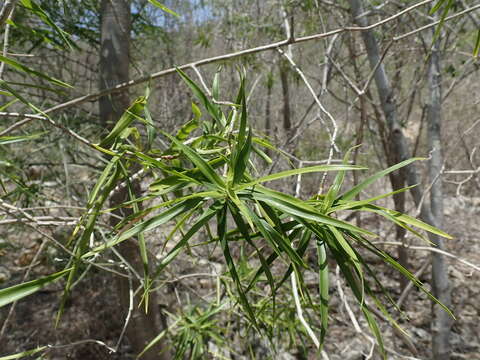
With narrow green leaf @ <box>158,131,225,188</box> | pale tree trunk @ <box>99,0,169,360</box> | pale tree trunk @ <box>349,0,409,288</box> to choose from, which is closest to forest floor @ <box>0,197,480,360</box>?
pale tree trunk @ <box>349,0,409,288</box>

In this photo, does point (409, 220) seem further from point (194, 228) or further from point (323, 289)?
point (194, 228)

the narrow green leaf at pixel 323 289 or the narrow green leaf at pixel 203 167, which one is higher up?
the narrow green leaf at pixel 203 167

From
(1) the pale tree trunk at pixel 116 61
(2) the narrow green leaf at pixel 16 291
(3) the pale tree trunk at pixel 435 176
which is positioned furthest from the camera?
(3) the pale tree trunk at pixel 435 176

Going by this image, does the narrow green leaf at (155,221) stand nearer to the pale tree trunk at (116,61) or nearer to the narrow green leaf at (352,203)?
the narrow green leaf at (352,203)

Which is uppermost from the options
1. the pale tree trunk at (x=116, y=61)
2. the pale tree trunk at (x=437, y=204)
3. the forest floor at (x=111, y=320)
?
the pale tree trunk at (x=116, y=61)

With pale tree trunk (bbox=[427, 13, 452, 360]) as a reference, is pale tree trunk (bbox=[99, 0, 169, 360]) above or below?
above

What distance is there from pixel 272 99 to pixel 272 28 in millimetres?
1370

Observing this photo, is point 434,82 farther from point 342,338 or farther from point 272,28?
point 342,338

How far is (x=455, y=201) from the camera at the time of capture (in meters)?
4.48

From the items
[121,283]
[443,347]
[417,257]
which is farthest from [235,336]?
[417,257]

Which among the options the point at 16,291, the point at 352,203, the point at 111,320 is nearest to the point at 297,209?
the point at 352,203

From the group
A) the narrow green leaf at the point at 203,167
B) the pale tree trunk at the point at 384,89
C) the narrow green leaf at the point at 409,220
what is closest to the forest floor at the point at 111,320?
the pale tree trunk at the point at 384,89

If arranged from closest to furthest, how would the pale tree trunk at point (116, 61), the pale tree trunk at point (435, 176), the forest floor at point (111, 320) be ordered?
1. the pale tree trunk at point (116, 61)
2. the pale tree trunk at point (435, 176)
3. the forest floor at point (111, 320)

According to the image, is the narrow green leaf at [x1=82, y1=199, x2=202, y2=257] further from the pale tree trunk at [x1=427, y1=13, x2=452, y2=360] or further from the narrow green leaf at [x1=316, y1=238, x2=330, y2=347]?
the pale tree trunk at [x1=427, y1=13, x2=452, y2=360]
